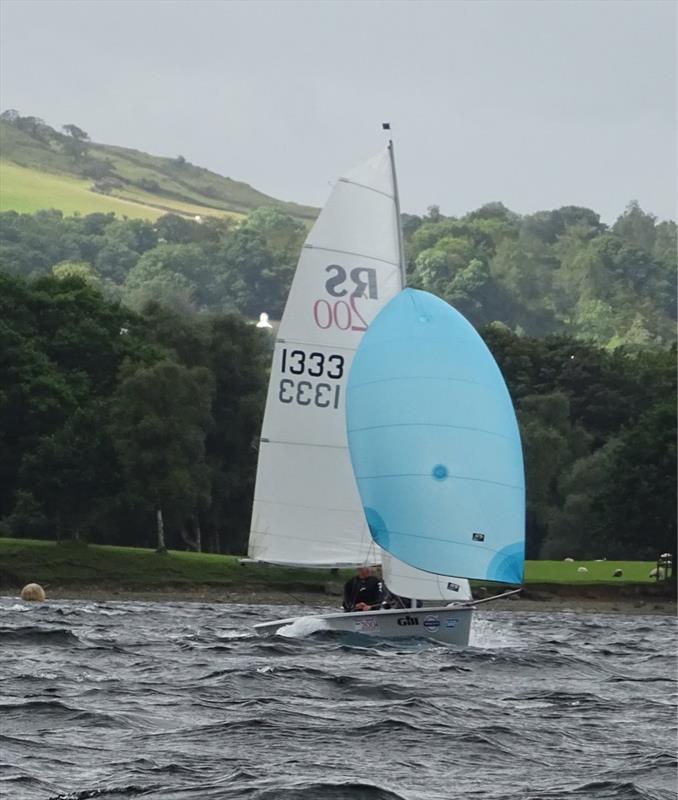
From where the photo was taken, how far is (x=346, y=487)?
4362cm

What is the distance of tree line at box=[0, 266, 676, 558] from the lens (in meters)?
79.6

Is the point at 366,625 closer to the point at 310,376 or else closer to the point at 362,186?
the point at 310,376

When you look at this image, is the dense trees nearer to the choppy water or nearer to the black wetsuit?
the black wetsuit

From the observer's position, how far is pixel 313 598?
241 ft

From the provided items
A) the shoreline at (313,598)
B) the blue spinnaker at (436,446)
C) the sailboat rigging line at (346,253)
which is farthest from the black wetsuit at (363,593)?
the shoreline at (313,598)

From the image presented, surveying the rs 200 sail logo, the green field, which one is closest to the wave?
the rs 200 sail logo

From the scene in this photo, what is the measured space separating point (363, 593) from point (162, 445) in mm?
39585

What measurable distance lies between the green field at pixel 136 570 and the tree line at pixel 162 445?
3.39 meters

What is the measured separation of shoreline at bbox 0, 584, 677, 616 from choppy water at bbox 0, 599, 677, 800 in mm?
30305

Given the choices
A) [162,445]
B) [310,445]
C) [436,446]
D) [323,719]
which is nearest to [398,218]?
[310,445]

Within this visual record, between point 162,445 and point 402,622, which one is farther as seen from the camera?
point 162,445

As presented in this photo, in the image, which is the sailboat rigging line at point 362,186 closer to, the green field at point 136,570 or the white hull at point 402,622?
the white hull at point 402,622

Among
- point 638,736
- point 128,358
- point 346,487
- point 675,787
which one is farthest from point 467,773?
point 128,358

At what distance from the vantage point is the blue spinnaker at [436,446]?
123ft
